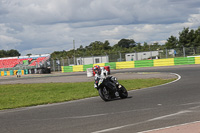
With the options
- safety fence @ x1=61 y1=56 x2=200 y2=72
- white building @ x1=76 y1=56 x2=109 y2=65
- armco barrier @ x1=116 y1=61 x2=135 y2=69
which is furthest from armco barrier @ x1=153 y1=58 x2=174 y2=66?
white building @ x1=76 y1=56 x2=109 y2=65

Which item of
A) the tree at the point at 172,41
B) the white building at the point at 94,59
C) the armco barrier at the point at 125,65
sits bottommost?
the armco barrier at the point at 125,65

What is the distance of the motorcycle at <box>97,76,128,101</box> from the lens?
38.2ft

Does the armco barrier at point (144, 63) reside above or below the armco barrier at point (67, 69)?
above

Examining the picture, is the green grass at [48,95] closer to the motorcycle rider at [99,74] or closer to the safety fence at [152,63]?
the motorcycle rider at [99,74]

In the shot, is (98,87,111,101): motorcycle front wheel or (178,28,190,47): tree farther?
(178,28,190,47): tree

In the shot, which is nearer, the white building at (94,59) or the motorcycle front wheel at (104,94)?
the motorcycle front wheel at (104,94)

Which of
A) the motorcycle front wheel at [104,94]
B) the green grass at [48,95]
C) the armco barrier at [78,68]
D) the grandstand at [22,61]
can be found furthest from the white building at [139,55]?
the motorcycle front wheel at [104,94]

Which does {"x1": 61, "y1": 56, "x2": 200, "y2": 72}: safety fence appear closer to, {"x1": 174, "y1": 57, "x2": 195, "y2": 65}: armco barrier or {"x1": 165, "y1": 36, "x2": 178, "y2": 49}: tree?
{"x1": 174, "y1": 57, "x2": 195, "y2": 65}: armco barrier

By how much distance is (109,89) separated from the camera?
11953 mm

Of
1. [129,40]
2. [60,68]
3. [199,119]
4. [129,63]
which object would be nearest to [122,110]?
[199,119]

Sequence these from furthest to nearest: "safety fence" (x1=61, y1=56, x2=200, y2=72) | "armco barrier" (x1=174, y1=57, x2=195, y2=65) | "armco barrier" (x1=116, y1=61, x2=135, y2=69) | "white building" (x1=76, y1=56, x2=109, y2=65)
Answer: "white building" (x1=76, y1=56, x2=109, y2=65)
"armco barrier" (x1=116, y1=61, x2=135, y2=69)
"safety fence" (x1=61, y1=56, x2=200, y2=72)
"armco barrier" (x1=174, y1=57, x2=195, y2=65)

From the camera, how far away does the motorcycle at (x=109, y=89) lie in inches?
459

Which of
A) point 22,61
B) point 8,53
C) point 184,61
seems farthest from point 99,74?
point 8,53

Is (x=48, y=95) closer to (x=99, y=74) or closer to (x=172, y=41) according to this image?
(x=99, y=74)
